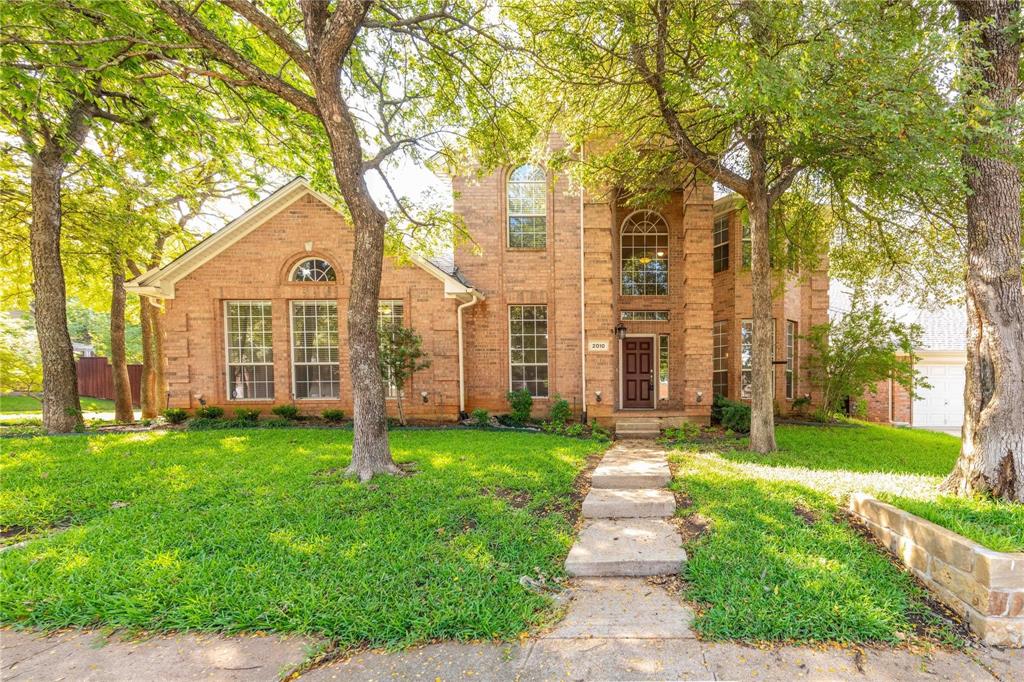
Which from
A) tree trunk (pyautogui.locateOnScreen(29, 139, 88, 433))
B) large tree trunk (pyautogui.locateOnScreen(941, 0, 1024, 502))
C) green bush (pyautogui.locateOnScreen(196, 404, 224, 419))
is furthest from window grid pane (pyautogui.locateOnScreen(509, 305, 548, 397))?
tree trunk (pyautogui.locateOnScreen(29, 139, 88, 433))

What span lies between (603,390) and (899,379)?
7500mm

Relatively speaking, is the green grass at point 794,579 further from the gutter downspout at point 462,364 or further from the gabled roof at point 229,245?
the gabled roof at point 229,245

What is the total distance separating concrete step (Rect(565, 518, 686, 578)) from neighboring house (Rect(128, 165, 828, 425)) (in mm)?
5614

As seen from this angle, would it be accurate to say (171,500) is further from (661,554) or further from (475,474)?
(661,554)

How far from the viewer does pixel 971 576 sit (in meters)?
2.82

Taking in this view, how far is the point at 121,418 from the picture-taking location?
40.5 feet

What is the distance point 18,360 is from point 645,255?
17649 mm

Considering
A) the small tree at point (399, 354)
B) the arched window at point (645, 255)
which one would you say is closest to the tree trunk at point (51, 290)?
the small tree at point (399, 354)

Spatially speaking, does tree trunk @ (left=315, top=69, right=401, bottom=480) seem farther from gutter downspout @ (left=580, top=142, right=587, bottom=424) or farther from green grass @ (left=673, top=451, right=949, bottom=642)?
gutter downspout @ (left=580, top=142, right=587, bottom=424)

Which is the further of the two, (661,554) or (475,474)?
(475,474)

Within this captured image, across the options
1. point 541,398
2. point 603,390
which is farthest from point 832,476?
point 541,398

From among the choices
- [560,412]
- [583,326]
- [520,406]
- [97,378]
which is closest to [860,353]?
[583,326]

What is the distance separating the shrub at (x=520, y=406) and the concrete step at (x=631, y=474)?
3.66 meters

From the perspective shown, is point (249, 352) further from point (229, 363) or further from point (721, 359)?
point (721, 359)
